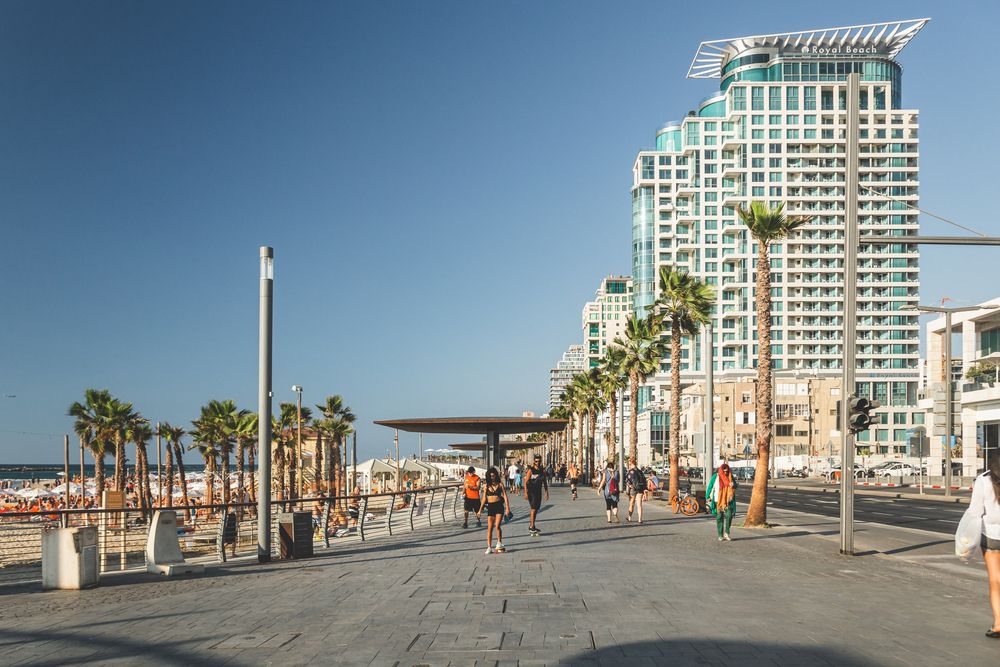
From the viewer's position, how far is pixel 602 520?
Result: 2414 centimetres

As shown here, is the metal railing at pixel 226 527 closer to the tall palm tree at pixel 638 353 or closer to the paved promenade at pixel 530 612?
the paved promenade at pixel 530 612

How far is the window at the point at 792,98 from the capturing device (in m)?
126

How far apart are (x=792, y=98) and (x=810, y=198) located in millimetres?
15633

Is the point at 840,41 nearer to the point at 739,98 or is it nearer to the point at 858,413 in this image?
the point at 739,98

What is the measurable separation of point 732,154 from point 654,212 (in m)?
17.7

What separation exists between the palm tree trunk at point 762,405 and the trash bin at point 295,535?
1115 cm

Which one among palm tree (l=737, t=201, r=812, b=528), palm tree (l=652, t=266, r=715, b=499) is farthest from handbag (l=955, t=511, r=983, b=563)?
palm tree (l=652, t=266, r=715, b=499)

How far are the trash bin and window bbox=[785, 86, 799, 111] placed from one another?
125931 mm

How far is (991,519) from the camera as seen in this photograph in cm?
765

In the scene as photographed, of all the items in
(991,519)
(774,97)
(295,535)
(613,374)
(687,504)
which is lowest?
(687,504)

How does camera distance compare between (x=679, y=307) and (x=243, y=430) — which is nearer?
(x=679, y=307)

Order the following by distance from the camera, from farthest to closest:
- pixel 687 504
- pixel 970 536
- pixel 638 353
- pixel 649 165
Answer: pixel 649 165, pixel 638 353, pixel 687 504, pixel 970 536

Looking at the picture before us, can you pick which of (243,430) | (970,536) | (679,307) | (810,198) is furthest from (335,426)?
(810,198)

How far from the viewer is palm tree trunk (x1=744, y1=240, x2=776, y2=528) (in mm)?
21078
